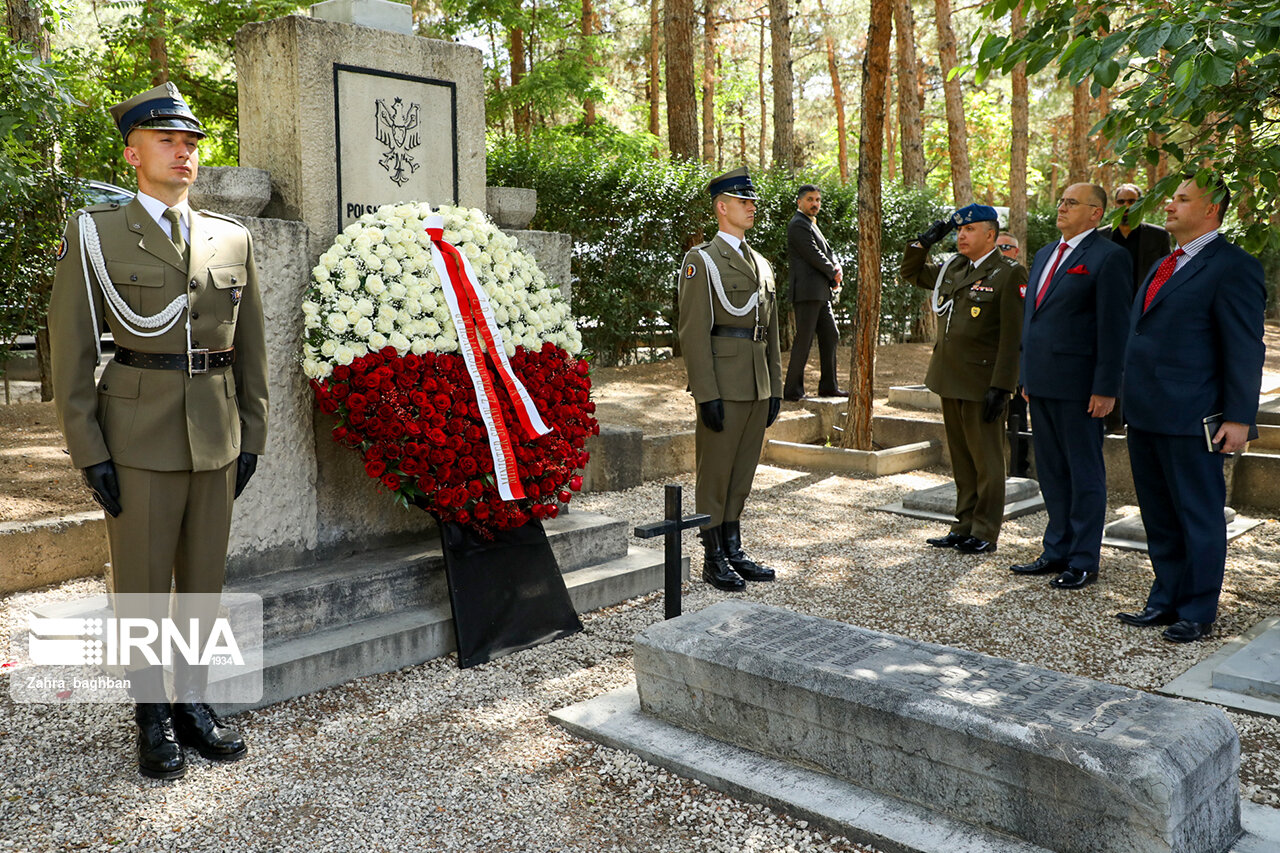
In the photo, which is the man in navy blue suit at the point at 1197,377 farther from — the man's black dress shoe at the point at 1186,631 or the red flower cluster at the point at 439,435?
the red flower cluster at the point at 439,435

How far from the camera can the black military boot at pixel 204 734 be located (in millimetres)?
3256

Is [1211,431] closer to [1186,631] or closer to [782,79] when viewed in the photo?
[1186,631]

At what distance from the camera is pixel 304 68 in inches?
166

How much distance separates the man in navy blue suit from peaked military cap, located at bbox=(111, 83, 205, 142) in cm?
385

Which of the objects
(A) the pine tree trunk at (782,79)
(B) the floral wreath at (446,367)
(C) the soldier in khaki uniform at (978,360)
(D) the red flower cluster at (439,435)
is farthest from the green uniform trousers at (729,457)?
(A) the pine tree trunk at (782,79)

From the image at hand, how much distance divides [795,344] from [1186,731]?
7.34m

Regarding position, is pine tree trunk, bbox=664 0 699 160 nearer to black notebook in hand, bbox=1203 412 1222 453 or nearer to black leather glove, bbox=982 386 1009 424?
black leather glove, bbox=982 386 1009 424

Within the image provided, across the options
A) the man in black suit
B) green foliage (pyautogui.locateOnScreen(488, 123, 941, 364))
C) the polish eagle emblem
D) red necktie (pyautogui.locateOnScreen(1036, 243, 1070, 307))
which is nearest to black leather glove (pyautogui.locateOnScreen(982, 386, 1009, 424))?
red necktie (pyautogui.locateOnScreen(1036, 243, 1070, 307))

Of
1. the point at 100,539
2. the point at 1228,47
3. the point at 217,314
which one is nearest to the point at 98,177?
the point at 100,539

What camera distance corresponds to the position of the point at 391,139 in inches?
179

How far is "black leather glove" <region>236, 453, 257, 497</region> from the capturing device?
342 centimetres

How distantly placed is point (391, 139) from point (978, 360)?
3.36m

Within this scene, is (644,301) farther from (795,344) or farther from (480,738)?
(480,738)

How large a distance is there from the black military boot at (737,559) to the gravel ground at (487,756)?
3.4 inches
